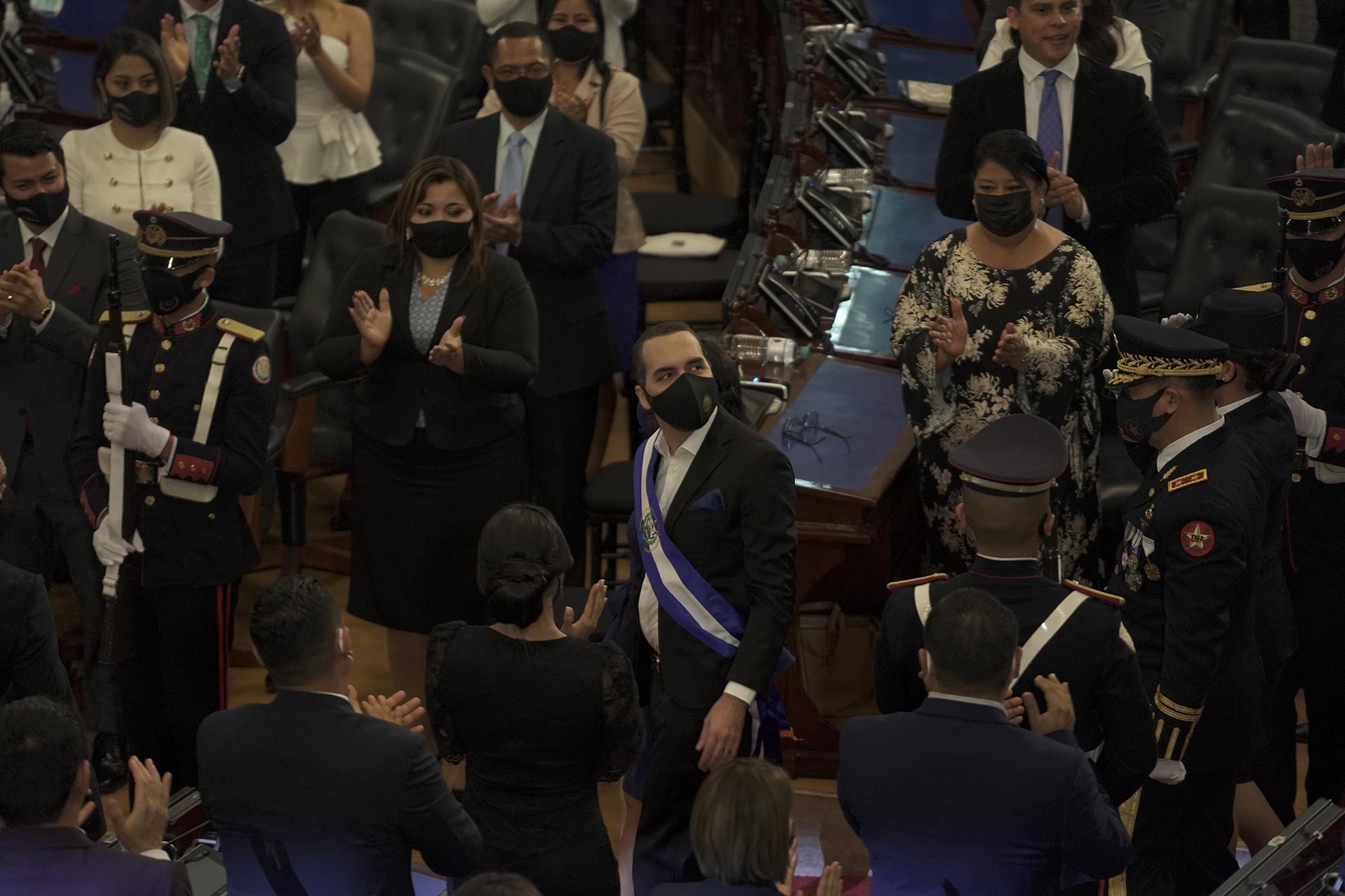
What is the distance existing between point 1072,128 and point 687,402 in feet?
5.90

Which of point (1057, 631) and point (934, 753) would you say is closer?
point (934, 753)

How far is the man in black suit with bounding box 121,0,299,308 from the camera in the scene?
553 centimetres

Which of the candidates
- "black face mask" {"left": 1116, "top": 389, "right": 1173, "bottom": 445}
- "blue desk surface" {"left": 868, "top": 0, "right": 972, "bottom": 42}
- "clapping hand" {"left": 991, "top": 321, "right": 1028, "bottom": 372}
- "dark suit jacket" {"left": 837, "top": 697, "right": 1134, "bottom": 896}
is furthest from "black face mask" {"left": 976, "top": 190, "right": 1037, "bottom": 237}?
"blue desk surface" {"left": 868, "top": 0, "right": 972, "bottom": 42}

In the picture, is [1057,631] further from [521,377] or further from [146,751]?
[146,751]

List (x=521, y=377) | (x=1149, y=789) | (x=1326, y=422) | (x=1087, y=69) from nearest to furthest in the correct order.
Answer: (x=1149, y=789), (x=1326, y=422), (x=521, y=377), (x=1087, y=69)

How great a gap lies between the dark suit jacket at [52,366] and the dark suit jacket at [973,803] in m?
2.69

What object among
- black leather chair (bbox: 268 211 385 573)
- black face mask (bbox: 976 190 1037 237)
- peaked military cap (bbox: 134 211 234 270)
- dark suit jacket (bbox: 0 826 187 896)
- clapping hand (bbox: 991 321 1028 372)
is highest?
black face mask (bbox: 976 190 1037 237)

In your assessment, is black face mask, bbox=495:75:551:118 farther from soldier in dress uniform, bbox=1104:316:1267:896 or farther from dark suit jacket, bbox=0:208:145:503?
soldier in dress uniform, bbox=1104:316:1267:896

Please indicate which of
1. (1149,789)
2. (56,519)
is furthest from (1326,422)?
(56,519)

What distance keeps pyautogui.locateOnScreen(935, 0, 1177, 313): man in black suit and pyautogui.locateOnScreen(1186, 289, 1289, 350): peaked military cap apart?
1023 millimetres

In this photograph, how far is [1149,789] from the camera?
3766 mm

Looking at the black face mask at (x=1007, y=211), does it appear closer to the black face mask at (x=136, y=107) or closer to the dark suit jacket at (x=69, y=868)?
the black face mask at (x=136, y=107)

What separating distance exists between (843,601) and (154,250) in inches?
81.1

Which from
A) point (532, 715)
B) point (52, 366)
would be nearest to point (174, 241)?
point (52, 366)
